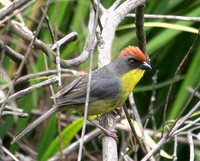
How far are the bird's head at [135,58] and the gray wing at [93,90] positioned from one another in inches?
7.2

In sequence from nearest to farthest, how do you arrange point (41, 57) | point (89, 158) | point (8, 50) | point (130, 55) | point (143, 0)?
point (8, 50)
point (143, 0)
point (130, 55)
point (41, 57)
point (89, 158)

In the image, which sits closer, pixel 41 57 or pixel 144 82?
pixel 41 57

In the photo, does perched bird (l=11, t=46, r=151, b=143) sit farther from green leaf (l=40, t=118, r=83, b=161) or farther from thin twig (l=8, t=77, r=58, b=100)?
thin twig (l=8, t=77, r=58, b=100)

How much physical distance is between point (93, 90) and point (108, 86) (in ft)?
0.43

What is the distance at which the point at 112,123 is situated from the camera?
12.5 feet

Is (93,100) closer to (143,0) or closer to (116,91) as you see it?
(116,91)

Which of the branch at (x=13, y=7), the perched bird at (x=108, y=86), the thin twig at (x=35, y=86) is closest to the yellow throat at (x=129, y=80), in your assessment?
the perched bird at (x=108, y=86)

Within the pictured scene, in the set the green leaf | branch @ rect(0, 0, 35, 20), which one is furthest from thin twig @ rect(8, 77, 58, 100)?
the green leaf

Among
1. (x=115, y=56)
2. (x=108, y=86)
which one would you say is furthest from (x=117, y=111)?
(x=115, y=56)

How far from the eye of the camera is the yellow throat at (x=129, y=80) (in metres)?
4.17

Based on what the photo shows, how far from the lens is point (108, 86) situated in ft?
14.1

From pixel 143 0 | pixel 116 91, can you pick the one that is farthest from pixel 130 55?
pixel 143 0

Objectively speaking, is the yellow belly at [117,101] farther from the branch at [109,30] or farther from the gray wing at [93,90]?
the branch at [109,30]

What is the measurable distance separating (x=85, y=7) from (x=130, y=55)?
1427 millimetres
